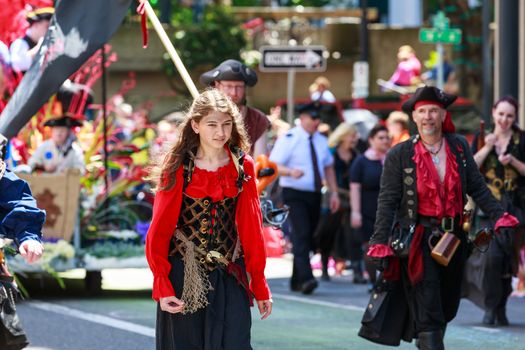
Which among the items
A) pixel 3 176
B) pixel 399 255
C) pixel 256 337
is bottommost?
pixel 256 337

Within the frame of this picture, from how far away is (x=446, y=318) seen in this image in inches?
368

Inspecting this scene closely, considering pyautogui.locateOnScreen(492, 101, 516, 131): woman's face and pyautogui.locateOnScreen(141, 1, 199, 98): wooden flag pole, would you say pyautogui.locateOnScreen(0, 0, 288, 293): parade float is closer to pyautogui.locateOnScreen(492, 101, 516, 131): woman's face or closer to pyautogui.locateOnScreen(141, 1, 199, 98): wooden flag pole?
pyautogui.locateOnScreen(492, 101, 516, 131): woman's face

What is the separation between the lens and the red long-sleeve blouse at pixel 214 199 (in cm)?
729

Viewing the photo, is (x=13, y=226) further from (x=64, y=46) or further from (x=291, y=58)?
(x=291, y=58)

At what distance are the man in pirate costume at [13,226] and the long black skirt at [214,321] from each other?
0.76m

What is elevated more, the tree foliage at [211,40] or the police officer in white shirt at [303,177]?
the tree foliage at [211,40]

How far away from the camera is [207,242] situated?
24.3 ft

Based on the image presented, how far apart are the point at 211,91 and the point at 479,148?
5254 mm

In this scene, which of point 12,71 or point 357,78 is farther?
point 357,78

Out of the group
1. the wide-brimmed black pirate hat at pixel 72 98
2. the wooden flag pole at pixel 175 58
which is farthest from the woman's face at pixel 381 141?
the wooden flag pole at pixel 175 58

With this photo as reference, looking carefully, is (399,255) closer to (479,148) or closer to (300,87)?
(479,148)

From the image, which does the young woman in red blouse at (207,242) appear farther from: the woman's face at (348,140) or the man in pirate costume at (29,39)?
the woman's face at (348,140)

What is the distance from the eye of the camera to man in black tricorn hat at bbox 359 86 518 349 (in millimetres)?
9211

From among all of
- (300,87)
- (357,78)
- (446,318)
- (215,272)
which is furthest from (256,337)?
(300,87)
